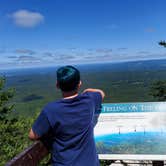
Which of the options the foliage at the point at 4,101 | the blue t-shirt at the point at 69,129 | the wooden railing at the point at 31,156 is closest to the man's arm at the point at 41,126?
the blue t-shirt at the point at 69,129

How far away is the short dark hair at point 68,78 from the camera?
2.09 metres

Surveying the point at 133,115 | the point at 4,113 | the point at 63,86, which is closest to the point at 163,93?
the point at 4,113

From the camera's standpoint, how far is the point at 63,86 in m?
2.11

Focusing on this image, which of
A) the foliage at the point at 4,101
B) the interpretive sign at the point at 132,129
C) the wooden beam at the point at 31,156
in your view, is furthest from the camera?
the foliage at the point at 4,101

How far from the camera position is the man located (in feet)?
6.91

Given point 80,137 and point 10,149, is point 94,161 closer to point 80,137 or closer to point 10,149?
point 80,137

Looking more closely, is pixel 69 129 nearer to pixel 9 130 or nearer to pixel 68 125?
pixel 68 125

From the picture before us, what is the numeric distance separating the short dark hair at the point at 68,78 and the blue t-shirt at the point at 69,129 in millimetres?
83

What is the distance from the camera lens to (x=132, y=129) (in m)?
3.13

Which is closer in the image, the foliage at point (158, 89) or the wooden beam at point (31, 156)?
the wooden beam at point (31, 156)

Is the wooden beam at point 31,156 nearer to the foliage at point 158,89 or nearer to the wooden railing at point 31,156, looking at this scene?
the wooden railing at point 31,156

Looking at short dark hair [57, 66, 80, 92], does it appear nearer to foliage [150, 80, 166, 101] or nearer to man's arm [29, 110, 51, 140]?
man's arm [29, 110, 51, 140]

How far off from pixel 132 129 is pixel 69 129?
1130 mm

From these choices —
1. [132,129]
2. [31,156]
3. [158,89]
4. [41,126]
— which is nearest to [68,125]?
[41,126]
